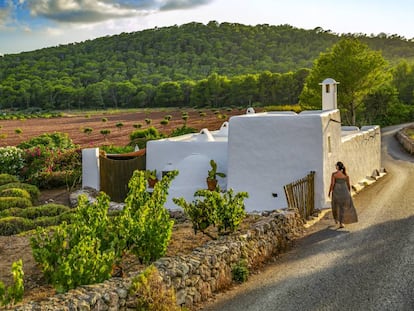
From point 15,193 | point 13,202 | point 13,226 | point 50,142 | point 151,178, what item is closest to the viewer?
point 13,226

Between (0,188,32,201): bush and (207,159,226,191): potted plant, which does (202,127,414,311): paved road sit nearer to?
(207,159,226,191): potted plant

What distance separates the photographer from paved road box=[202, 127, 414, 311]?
7.07m

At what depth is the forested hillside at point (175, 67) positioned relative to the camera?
3223 inches

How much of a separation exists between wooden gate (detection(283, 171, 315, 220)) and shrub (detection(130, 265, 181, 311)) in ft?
17.3

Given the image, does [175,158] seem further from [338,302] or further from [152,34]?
[152,34]

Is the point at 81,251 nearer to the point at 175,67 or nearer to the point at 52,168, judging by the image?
the point at 52,168

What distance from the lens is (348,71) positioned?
38719mm

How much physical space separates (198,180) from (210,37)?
115 meters

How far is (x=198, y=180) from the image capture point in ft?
54.9

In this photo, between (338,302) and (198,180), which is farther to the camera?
(198,180)

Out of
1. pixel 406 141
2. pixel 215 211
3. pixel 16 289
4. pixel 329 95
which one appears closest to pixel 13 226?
pixel 215 211

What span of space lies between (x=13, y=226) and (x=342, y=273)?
9358 millimetres

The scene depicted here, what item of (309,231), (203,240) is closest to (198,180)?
(309,231)

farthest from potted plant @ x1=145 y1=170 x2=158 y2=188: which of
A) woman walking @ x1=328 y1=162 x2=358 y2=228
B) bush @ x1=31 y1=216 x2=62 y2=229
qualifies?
woman walking @ x1=328 y1=162 x2=358 y2=228
